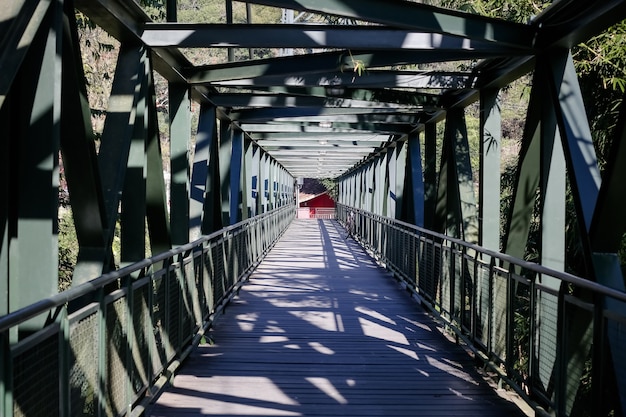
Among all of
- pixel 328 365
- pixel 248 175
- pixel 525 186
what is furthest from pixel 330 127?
pixel 328 365

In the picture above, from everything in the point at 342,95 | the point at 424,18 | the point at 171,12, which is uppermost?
the point at 171,12

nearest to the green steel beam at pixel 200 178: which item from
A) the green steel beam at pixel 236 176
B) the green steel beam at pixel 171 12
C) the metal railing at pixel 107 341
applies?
the metal railing at pixel 107 341

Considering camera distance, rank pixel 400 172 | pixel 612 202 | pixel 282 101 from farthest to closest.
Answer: pixel 400 172 → pixel 282 101 → pixel 612 202

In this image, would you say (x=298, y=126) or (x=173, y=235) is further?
(x=298, y=126)

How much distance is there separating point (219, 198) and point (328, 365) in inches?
→ 152

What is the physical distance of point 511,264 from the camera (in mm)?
4809

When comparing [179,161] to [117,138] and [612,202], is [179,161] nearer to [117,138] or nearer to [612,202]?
[117,138]

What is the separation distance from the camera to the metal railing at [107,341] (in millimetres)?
2559

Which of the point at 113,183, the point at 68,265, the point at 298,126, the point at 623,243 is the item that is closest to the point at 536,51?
the point at 623,243

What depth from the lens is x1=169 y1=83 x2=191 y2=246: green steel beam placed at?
22.8ft

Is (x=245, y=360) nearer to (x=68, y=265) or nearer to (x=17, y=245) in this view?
(x=17, y=245)

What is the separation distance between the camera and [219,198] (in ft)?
30.0

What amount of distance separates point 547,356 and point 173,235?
159 inches

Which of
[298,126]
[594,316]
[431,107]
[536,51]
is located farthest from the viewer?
[298,126]
